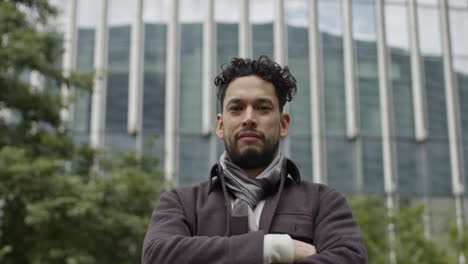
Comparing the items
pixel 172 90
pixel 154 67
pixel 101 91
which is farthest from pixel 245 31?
pixel 101 91

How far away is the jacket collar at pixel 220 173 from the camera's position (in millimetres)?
2756

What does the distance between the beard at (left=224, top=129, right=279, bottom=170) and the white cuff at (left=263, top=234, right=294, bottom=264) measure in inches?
15.7

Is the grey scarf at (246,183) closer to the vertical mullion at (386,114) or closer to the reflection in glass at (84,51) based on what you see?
the reflection in glass at (84,51)

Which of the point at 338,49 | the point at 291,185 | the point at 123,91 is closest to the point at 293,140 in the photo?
A: the point at 338,49

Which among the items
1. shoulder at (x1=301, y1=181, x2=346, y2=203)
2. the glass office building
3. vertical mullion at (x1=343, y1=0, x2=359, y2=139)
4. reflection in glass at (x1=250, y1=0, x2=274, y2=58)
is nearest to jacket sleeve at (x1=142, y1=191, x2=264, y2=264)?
shoulder at (x1=301, y1=181, x2=346, y2=203)

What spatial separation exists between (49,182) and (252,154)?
8.11 metres

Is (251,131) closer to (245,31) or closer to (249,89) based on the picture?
(249,89)

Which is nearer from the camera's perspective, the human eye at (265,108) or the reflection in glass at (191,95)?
the human eye at (265,108)

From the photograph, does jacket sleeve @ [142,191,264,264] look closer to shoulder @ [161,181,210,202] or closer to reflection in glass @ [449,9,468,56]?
shoulder @ [161,181,210,202]

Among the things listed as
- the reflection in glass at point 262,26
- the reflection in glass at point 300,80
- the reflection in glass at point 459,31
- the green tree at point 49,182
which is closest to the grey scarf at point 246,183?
the green tree at point 49,182

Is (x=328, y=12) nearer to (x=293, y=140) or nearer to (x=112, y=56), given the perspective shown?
(x=293, y=140)

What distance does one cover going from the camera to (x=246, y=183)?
264 cm

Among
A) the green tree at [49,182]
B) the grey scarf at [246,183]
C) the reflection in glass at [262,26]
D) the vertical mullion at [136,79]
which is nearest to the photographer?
the grey scarf at [246,183]

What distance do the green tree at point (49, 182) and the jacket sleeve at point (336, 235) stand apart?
297 inches
